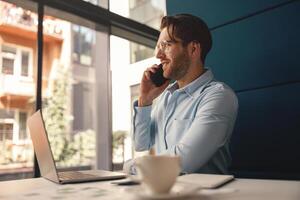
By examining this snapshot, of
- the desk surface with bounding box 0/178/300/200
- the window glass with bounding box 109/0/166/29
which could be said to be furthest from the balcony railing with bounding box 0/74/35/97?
the desk surface with bounding box 0/178/300/200

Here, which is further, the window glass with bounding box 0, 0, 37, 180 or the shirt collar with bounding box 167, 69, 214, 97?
the window glass with bounding box 0, 0, 37, 180

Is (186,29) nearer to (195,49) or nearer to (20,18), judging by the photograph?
(195,49)

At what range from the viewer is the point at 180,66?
5.49 ft

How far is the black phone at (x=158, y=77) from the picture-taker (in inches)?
73.2

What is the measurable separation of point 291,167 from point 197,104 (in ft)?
2.21

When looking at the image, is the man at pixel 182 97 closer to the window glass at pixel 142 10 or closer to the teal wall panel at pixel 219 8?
the teal wall panel at pixel 219 8

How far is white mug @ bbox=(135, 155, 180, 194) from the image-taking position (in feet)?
1.87

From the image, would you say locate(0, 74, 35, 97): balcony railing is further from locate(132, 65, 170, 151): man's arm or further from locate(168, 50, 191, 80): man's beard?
locate(168, 50, 191, 80): man's beard

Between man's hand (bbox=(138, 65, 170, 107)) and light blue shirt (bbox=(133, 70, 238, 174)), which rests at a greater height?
man's hand (bbox=(138, 65, 170, 107))

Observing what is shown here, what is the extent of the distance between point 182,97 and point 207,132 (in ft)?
1.57

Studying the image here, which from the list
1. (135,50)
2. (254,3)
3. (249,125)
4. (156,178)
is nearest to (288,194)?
(156,178)

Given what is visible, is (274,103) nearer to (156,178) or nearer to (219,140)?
(219,140)

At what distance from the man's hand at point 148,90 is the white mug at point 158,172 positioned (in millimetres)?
1170

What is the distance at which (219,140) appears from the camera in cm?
123
